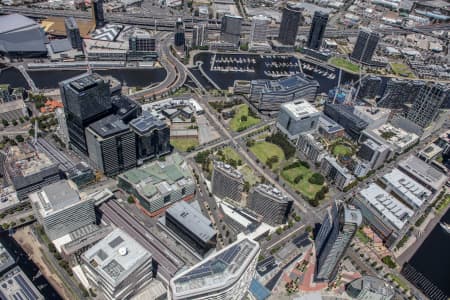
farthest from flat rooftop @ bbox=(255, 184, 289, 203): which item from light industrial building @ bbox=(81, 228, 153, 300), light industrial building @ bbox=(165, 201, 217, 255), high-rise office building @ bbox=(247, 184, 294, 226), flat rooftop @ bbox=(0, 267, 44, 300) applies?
flat rooftop @ bbox=(0, 267, 44, 300)

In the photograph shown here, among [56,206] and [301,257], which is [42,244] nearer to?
[56,206]

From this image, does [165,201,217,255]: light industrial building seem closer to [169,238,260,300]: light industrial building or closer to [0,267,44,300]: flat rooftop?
[169,238,260,300]: light industrial building

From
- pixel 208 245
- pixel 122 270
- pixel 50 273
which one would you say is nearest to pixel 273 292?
pixel 208 245

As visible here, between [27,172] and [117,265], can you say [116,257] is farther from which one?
[27,172]

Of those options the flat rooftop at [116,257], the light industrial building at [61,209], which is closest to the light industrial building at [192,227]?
the flat rooftop at [116,257]

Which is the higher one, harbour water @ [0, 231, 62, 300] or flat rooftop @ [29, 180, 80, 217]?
flat rooftop @ [29, 180, 80, 217]
